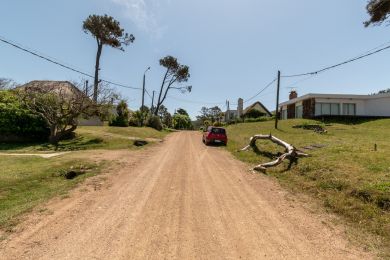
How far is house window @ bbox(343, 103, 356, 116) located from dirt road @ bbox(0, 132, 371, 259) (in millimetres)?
35397

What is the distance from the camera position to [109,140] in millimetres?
27953

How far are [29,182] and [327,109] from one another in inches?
1510

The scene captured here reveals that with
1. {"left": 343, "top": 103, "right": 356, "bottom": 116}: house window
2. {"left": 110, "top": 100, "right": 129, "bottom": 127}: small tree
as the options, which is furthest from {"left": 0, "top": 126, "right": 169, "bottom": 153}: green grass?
{"left": 343, "top": 103, "right": 356, "bottom": 116}: house window

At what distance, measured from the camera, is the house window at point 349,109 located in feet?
140

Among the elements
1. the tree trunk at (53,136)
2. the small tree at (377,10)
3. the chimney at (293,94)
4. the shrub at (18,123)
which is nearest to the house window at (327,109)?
the chimney at (293,94)

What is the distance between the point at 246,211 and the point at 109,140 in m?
21.1

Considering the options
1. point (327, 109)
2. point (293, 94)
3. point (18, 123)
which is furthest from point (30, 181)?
point (293, 94)

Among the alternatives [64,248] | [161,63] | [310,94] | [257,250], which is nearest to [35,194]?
[64,248]

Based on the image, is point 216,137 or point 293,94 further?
point 293,94

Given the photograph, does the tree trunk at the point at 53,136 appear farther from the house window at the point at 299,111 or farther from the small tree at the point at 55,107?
the house window at the point at 299,111

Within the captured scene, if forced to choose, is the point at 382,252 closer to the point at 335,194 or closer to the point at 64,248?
the point at 335,194

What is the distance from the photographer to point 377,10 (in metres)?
24.4

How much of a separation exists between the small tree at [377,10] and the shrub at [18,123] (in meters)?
27.2

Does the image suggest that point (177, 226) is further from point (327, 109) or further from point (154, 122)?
point (154, 122)
